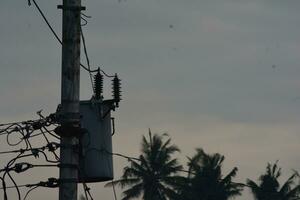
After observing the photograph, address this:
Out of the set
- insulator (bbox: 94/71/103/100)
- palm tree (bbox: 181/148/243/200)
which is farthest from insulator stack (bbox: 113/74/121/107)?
Result: palm tree (bbox: 181/148/243/200)

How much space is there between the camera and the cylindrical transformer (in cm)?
1187

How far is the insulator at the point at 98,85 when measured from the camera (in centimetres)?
1252

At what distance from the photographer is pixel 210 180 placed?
3501 inches

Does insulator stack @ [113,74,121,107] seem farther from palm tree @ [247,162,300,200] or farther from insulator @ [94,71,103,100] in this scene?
palm tree @ [247,162,300,200]

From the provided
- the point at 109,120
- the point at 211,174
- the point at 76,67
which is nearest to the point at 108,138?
the point at 109,120

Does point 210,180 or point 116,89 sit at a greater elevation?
point 210,180

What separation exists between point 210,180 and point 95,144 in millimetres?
77667

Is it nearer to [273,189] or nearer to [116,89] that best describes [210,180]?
[273,189]

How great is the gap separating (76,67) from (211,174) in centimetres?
7760

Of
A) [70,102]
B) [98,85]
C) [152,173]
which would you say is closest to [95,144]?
[70,102]

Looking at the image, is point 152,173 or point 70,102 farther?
point 152,173

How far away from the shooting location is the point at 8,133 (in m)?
13.0

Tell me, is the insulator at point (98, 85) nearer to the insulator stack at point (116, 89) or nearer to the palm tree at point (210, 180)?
the insulator stack at point (116, 89)

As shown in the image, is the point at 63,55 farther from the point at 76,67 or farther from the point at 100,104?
the point at 100,104
